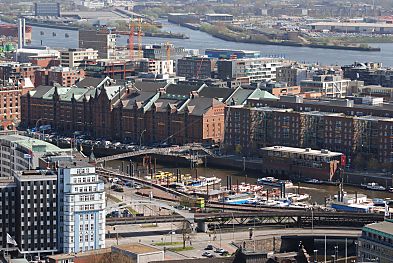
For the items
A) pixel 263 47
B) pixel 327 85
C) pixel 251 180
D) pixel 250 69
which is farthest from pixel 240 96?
pixel 263 47

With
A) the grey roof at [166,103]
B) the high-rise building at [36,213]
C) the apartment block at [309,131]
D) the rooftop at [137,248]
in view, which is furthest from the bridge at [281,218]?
the grey roof at [166,103]

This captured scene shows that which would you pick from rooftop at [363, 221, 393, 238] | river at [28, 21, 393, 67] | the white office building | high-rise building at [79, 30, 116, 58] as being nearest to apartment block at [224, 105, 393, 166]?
rooftop at [363, 221, 393, 238]

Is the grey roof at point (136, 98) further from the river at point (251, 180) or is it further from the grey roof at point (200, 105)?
the river at point (251, 180)

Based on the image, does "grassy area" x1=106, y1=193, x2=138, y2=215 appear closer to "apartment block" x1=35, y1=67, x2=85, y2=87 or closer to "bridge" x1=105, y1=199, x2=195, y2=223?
A: "bridge" x1=105, y1=199, x2=195, y2=223

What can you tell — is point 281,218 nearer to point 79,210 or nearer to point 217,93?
point 79,210

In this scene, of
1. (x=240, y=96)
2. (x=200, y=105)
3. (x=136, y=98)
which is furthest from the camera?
(x=136, y=98)
